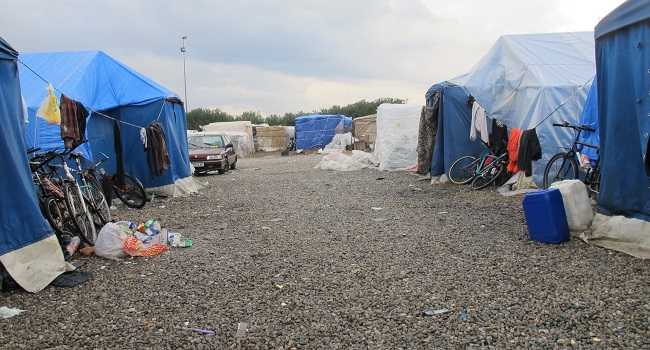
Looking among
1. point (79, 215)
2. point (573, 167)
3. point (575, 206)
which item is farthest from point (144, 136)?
point (575, 206)

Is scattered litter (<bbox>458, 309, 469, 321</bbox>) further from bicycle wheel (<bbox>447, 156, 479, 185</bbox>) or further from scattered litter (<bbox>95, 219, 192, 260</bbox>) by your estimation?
bicycle wheel (<bbox>447, 156, 479, 185</bbox>)

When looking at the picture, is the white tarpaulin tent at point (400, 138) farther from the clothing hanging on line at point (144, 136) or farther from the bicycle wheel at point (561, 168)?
the clothing hanging on line at point (144, 136)

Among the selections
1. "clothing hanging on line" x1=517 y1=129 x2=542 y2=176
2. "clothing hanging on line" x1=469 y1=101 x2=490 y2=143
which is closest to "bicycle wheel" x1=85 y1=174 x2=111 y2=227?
"clothing hanging on line" x1=517 y1=129 x2=542 y2=176

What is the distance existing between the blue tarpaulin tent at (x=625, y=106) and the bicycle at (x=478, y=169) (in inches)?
176

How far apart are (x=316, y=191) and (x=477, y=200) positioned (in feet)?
13.6

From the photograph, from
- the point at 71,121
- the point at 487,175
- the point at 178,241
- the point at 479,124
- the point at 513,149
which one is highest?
the point at 71,121

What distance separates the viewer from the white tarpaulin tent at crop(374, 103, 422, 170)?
1770 centimetres

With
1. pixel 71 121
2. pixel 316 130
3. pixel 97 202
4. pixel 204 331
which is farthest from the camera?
pixel 316 130

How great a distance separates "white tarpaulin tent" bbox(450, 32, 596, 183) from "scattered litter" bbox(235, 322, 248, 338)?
767cm

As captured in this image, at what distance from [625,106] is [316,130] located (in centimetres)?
3115

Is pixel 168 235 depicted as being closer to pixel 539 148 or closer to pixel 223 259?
pixel 223 259

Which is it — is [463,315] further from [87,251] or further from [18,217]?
[87,251]

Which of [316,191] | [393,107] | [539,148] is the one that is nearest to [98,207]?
[316,191]

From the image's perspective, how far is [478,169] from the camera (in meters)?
11.2
